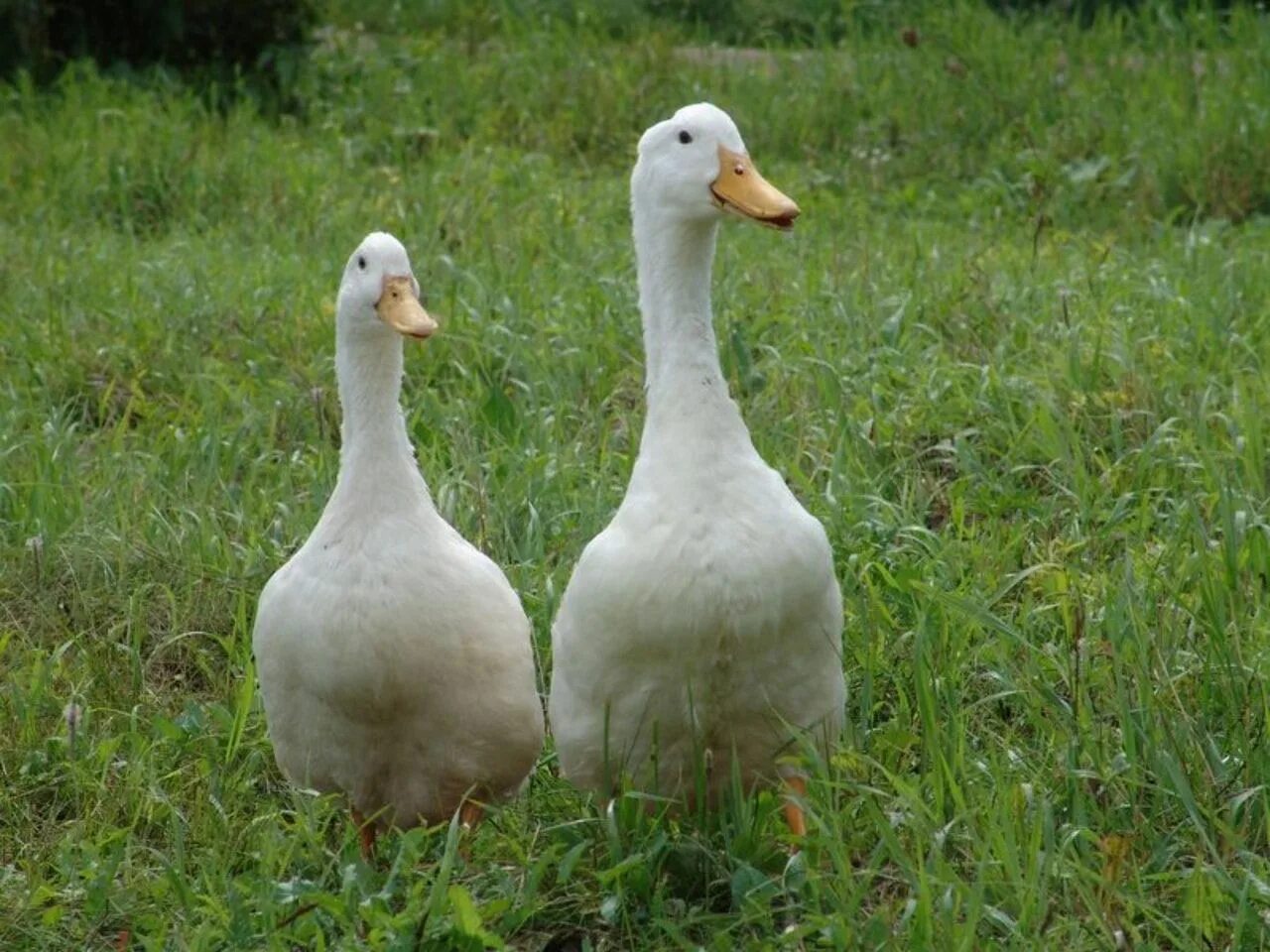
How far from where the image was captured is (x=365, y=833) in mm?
4148

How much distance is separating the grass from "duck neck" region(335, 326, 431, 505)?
2.00 ft

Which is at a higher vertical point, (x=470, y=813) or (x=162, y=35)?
(x=162, y=35)

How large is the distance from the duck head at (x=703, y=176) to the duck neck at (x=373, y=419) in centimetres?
61

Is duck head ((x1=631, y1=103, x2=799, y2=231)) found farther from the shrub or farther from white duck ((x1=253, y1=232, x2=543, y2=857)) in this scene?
the shrub

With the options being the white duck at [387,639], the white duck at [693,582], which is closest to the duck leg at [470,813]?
the white duck at [387,639]

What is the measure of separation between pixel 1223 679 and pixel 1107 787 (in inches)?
15.7

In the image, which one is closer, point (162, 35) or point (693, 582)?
point (693, 582)

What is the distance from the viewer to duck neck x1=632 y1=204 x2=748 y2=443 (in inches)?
150

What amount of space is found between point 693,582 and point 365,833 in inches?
37.2

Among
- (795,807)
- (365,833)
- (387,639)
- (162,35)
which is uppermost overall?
(162,35)

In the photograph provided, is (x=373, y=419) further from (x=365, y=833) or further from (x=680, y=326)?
(x=365, y=833)

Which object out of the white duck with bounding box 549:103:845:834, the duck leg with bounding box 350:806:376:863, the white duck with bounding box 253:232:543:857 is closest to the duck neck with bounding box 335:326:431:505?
the white duck with bounding box 253:232:543:857

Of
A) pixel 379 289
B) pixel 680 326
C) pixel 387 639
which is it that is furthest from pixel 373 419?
pixel 680 326

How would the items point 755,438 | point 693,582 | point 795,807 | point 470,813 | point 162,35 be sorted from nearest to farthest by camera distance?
1. point 693,582
2. point 795,807
3. point 470,813
4. point 755,438
5. point 162,35
